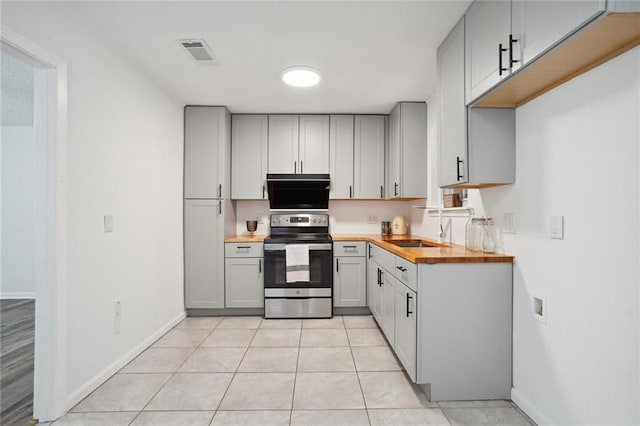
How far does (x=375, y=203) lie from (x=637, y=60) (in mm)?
3118

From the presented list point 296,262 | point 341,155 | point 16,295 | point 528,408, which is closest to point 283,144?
point 341,155

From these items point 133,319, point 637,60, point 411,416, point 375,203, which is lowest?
point 411,416

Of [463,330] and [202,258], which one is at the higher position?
[202,258]

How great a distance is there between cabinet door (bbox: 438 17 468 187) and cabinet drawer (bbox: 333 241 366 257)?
1520 millimetres

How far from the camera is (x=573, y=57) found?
53.2 inches

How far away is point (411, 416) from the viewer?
6.04ft

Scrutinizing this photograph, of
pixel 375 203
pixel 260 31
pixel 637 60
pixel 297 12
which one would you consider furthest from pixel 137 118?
pixel 637 60

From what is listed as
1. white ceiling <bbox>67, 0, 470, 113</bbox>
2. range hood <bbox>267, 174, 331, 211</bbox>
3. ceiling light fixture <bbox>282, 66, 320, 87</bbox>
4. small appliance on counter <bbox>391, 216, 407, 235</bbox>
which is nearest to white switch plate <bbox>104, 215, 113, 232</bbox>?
white ceiling <bbox>67, 0, 470, 113</bbox>

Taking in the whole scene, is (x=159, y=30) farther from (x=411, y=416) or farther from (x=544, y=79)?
(x=411, y=416)

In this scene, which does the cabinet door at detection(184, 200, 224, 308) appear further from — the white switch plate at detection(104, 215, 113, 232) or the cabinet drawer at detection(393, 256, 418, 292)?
the cabinet drawer at detection(393, 256, 418, 292)

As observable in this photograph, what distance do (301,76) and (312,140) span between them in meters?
1.25

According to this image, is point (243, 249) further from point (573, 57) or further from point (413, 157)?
point (573, 57)

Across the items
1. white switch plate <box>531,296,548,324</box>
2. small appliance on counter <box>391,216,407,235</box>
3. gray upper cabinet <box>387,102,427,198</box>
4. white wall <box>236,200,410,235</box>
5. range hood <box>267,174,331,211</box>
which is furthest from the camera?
white wall <box>236,200,410,235</box>

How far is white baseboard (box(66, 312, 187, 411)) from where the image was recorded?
6.44 feet
